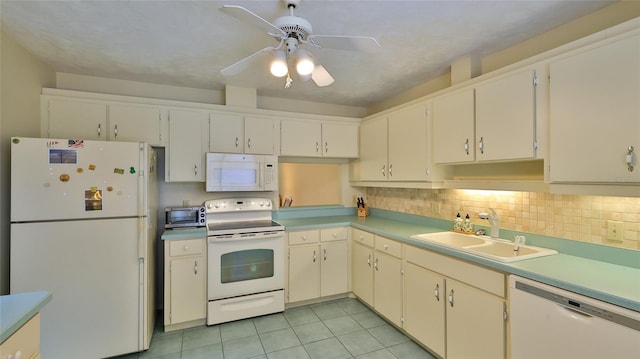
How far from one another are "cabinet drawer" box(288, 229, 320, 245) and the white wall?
2.19 meters

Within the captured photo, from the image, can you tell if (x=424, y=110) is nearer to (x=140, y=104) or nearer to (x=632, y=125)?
(x=632, y=125)

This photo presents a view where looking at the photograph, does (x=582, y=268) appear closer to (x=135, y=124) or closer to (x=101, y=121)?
(x=135, y=124)

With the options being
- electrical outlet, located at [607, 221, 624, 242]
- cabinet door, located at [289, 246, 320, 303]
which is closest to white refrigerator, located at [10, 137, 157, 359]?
cabinet door, located at [289, 246, 320, 303]

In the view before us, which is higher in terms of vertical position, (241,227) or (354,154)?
(354,154)

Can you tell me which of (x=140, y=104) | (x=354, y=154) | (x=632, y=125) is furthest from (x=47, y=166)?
(x=632, y=125)

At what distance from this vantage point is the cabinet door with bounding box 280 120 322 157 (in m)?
3.41

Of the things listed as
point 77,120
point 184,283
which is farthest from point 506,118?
point 77,120

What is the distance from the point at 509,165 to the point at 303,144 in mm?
2109

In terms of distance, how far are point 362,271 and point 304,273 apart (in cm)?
63

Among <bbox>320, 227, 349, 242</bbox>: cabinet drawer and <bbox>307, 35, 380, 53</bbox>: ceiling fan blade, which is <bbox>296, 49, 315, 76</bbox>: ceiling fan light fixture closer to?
<bbox>307, 35, 380, 53</bbox>: ceiling fan blade

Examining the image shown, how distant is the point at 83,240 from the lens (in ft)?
7.00

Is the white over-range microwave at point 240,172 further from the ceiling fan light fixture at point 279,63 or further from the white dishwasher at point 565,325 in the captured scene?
the white dishwasher at point 565,325

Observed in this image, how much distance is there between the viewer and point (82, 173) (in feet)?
6.98

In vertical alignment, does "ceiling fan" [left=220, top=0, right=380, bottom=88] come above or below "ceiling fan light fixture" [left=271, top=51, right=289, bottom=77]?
above
